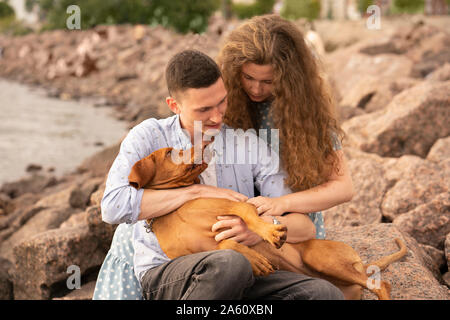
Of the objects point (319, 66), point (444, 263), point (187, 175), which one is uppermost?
point (319, 66)

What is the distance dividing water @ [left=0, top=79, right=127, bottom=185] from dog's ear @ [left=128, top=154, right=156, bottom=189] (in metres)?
8.52

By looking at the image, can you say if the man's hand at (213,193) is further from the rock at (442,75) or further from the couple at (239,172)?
the rock at (442,75)

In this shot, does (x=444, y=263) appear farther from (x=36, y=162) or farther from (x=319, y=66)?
(x=36, y=162)

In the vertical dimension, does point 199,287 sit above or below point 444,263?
above

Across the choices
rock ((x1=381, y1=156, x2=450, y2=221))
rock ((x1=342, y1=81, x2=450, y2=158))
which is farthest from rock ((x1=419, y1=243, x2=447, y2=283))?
rock ((x1=342, y1=81, x2=450, y2=158))

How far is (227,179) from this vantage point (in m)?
3.07

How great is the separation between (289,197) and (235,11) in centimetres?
3199

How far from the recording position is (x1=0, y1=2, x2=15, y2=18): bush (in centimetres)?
4162

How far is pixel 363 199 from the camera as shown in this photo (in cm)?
509

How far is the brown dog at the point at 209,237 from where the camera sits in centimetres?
262

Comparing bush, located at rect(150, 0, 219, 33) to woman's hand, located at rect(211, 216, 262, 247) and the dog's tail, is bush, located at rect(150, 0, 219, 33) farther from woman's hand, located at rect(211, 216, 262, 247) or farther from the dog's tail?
woman's hand, located at rect(211, 216, 262, 247)

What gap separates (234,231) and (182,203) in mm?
347

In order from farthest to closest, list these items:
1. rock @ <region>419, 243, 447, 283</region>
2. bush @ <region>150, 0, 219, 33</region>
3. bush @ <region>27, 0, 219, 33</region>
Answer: bush @ <region>27, 0, 219, 33</region> → bush @ <region>150, 0, 219, 33</region> → rock @ <region>419, 243, 447, 283</region>

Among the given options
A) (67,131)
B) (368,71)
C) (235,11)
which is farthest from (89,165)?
(235,11)
